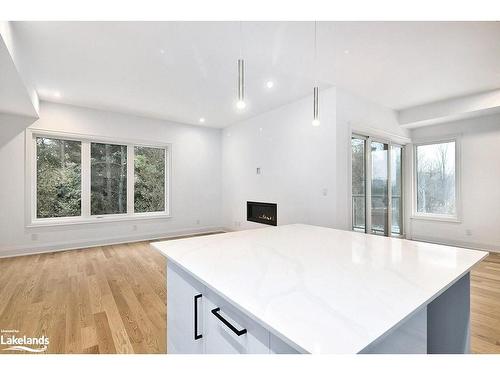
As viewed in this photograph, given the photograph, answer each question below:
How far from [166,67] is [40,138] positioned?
2.95 m

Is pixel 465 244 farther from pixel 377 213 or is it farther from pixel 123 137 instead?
pixel 123 137

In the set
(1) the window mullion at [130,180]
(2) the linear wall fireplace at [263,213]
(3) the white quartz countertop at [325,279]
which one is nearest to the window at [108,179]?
(1) the window mullion at [130,180]

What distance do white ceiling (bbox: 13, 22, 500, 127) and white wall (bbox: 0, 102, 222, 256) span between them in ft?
1.78

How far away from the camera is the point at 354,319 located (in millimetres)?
662

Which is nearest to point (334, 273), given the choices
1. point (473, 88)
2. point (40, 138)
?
point (473, 88)

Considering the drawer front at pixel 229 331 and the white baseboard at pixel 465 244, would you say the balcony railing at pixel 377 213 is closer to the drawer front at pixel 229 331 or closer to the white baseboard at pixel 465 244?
the white baseboard at pixel 465 244

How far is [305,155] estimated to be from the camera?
4.04 meters

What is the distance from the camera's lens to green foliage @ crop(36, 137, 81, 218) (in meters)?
4.27

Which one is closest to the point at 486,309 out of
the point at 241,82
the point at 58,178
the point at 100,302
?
the point at 241,82

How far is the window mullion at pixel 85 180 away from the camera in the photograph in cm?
457

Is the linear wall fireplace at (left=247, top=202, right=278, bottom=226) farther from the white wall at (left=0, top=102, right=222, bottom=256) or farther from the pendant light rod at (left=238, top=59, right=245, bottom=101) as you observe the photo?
the pendant light rod at (left=238, top=59, right=245, bottom=101)
